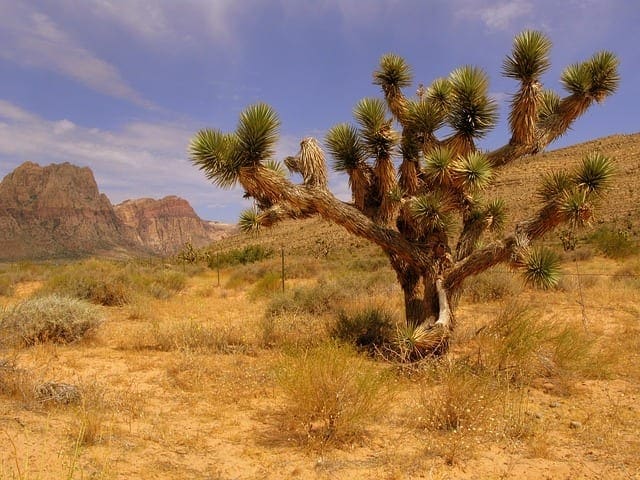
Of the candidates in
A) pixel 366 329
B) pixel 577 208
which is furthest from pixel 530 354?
pixel 366 329

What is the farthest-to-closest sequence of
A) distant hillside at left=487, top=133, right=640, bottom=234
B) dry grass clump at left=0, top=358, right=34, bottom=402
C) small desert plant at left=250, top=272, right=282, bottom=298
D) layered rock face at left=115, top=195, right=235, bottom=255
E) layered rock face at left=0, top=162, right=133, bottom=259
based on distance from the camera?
layered rock face at left=115, top=195, right=235, bottom=255, layered rock face at left=0, top=162, right=133, bottom=259, distant hillside at left=487, top=133, right=640, bottom=234, small desert plant at left=250, top=272, right=282, bottom=298, dry grass clump at left=0, top=358, right=34, bottom=402

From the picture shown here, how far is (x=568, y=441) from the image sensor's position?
173 inches

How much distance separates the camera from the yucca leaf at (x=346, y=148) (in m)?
7.82

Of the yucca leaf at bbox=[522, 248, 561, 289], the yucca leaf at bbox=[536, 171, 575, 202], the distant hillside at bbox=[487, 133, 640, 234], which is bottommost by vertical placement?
the yucca leaf at bbox=[522, 248, 561, 289]

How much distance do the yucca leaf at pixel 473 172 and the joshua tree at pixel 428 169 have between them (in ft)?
0.05

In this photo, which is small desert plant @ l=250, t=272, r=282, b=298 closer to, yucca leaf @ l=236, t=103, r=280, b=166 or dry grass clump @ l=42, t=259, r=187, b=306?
dry grass clump @ l=42, t=259, r=187, b=306

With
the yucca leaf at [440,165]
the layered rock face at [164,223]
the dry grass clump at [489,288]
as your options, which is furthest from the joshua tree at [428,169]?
the layered rock face at [164,223]

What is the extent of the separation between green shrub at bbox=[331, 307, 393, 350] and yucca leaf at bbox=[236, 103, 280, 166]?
326 cm

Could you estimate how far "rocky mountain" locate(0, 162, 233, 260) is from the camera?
297 ft

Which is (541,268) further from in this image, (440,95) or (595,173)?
(440,95)

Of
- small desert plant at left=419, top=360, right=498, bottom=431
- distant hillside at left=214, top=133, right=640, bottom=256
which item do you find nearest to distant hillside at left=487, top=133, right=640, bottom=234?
distant hillside at left=214, top=133, right=640, bottom=256

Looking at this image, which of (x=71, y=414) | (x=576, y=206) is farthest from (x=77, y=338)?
(x=576, y=206)

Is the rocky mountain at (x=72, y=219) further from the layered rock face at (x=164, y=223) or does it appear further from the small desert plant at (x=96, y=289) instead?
the small desert plant at (x=96, y=289)

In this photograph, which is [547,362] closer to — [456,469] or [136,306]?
[456,469]
